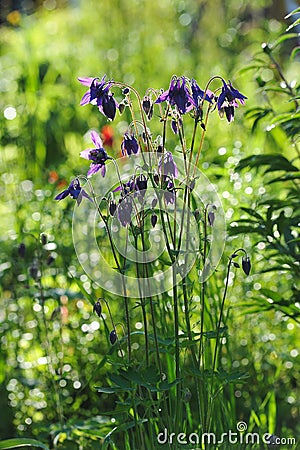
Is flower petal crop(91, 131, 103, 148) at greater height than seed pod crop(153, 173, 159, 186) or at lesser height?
greater

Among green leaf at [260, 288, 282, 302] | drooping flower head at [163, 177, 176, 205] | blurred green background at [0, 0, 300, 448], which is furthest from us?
blurred green background at [0, 0, 300, 448]

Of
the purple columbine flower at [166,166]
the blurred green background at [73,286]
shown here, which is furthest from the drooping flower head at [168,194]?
the blurred green background at [73,286]

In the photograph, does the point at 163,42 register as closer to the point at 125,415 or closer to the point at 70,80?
the point at 70,80

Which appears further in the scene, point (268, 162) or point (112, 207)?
point (268, 162)

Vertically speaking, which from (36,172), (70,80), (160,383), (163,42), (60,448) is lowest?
(60,448)

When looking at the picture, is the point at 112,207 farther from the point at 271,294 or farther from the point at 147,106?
the point at 271,294

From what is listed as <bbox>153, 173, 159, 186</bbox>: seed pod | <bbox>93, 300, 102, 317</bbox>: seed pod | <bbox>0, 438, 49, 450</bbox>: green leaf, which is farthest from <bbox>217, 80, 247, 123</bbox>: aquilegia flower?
<bbox>0, 438, 49, 450</bbox>: green leaf

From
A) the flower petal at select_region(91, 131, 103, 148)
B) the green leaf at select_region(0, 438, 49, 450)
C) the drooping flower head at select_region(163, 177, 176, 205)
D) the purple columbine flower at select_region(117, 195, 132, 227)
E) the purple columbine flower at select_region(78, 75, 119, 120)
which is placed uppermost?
the purple columbine flower at select_region(78, 75, 119, 120)

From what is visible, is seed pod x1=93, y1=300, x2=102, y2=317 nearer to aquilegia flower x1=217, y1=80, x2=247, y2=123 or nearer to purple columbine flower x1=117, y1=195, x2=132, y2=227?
purple columbine flower x1=117, y1=195, x2=132, y2=227

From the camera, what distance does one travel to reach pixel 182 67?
4570mm

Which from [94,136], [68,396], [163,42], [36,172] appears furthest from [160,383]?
[163,42]

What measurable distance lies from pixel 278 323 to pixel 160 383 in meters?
1.16

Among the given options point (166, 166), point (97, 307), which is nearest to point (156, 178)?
point (166, 166)

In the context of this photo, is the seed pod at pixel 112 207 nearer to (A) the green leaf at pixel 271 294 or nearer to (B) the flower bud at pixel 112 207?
(B) the flower bud at pixel 112 207
